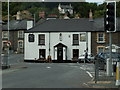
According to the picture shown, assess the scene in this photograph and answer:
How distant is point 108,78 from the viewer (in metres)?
17.4

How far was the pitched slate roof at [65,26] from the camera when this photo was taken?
55237 millimetres

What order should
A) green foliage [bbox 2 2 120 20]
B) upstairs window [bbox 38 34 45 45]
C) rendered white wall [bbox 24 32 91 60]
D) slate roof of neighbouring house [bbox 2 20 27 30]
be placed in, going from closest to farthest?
rendered white wall [bbox 24 32 91 60], upstairs window [bbox 38 34 45 45], slate roof of neighbouring house [bbox 2 20 27 30], green foliage [bbox 2 2 120 20]

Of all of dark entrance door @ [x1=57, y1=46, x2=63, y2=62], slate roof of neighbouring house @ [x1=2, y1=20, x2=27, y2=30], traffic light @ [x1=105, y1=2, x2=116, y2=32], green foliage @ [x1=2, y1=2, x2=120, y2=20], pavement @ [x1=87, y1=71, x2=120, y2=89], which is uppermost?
green foliage @ [x1=2, y1=2, x2=120, y2=20]

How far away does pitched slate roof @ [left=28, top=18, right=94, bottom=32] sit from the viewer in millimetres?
55237

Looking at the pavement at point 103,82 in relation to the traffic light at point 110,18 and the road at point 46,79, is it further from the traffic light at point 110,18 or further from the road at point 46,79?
the traffic light at point 110,18

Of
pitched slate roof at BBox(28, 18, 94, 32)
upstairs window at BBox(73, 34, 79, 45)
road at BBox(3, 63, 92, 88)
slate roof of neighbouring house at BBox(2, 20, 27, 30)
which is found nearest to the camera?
road at BBox(3, 63, 92, 88)

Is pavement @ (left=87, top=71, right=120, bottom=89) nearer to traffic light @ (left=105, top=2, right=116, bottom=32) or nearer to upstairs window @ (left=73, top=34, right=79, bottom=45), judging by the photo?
traffic light @ (left=105, top=2, right=116, bottom=32)

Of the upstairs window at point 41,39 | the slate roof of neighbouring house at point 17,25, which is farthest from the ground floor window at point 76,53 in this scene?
the slate roof of neighbouring house at point 17,25

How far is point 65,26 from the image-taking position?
56812mm

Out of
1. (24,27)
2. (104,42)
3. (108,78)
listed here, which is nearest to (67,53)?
(104,42)

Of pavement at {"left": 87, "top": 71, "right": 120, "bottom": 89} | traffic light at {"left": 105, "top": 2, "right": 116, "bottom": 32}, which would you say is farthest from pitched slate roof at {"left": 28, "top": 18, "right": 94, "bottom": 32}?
traffic light at {"left": 105, "top": 2, "right": 116, "bottom": 32}

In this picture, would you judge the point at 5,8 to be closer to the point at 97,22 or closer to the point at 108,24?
the point at 97,22

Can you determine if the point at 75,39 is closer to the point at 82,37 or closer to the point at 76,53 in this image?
the point at 82,37

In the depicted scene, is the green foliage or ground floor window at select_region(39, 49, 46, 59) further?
the green foliage
